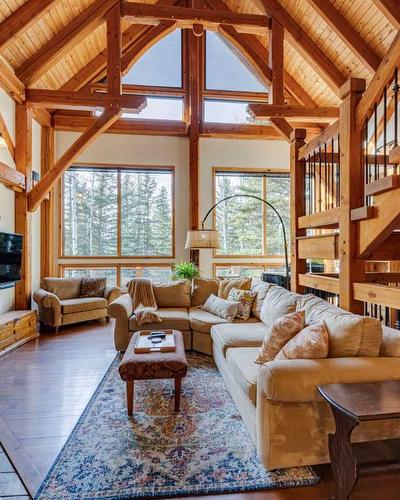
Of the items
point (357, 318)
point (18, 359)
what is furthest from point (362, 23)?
point (18, 359)

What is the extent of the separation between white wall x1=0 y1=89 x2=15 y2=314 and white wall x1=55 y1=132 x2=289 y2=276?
5.72ft

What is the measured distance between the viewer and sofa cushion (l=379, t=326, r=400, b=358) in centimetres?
209

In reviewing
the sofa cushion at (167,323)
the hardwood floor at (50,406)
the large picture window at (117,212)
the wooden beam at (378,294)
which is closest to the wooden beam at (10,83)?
the large picture window at (117,212)

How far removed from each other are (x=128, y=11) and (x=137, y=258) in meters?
4.48

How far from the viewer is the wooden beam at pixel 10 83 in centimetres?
453

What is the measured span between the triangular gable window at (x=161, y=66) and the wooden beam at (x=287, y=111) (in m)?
2.63

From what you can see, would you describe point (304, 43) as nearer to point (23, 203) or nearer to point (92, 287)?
point (23, 203)

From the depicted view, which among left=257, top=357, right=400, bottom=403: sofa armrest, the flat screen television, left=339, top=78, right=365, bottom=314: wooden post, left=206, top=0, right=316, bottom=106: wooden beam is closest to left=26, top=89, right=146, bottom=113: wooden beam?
left=206, top=0, right=316, bottom=106: wooden beam

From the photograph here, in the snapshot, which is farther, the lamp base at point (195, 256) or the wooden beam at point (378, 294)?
the lamp base at point (195, 256)

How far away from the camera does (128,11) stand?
5.20 meters

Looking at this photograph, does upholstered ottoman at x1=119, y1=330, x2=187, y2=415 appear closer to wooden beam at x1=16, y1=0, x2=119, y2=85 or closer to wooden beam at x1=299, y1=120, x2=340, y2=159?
wooden beam at x1=299, y1=120, x2=340, y2=159

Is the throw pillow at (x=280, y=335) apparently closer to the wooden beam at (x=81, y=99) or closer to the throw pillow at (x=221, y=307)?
the throw pillow at (x=221, y=307)

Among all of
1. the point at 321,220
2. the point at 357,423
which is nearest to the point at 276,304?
the point at 321,220

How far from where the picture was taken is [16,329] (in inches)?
173
